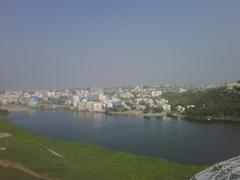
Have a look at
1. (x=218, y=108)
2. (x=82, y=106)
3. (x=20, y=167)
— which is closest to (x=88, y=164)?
(x=20, y=167)

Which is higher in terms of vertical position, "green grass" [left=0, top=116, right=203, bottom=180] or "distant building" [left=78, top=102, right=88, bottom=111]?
"distant building" [left=78, top=102, right=88, bottom=111]

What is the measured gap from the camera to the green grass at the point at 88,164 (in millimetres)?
7832

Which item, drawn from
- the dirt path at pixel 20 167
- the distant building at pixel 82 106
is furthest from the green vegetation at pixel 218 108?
the dirt path at pixel 20 167

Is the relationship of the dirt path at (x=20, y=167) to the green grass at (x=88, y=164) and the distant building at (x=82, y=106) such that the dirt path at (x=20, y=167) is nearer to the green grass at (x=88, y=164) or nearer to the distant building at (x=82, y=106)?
the green grass at (x=88, y=164)

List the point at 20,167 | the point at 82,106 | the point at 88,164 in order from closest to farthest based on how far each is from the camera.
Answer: the point at 20,167, the point at 88,164, the point at 82,106

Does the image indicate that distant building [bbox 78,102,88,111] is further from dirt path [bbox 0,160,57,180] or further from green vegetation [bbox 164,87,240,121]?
dirt path [bbox 0,160,57,180]

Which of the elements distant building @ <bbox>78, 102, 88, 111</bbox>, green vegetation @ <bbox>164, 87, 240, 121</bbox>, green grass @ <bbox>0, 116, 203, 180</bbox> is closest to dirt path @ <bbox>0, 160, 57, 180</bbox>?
green grass @ <bbox>0, 116, 203, 180</bbox>

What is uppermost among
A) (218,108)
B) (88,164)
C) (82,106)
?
(82,106)

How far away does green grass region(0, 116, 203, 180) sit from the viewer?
7.83 meters

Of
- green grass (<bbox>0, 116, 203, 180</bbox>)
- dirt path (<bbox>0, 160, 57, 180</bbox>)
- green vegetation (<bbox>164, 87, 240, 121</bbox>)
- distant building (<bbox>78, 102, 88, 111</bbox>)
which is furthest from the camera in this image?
distant building (<bbox>78, 102, 88, 111</bbox>)

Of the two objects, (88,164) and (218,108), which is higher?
(218,108)

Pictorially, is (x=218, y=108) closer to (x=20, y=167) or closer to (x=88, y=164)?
(x=88, y=164)

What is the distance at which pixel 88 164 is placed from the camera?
30.0ft

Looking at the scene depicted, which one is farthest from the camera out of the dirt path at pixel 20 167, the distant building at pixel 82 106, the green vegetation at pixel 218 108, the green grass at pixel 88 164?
the distant building at pixel 82 106
